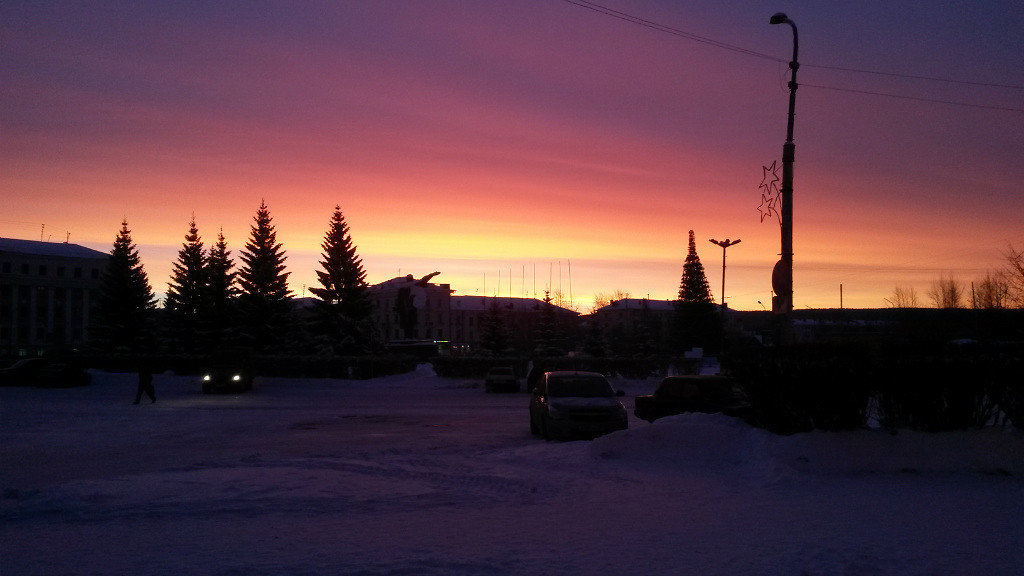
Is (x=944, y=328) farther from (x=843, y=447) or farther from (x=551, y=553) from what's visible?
(x=551, y=553)

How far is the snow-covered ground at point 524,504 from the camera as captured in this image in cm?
738

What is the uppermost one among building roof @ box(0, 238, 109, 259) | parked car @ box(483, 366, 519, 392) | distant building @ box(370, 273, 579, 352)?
building roof @ box(0, 238, 109, 259)

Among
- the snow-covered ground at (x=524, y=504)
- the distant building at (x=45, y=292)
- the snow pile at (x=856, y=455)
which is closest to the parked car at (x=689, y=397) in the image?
the snow-covered ground at (x=524, y=504)

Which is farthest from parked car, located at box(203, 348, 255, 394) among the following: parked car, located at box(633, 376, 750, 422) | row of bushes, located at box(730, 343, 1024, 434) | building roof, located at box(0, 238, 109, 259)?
building roof, located at box(0, 238, 109, 259)

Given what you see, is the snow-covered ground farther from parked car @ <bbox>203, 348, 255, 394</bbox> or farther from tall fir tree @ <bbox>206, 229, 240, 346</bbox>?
tall fir tree @ <bbox>206, 229, 240, 346</bbox>

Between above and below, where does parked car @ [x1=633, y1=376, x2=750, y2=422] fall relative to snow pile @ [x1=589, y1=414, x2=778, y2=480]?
above

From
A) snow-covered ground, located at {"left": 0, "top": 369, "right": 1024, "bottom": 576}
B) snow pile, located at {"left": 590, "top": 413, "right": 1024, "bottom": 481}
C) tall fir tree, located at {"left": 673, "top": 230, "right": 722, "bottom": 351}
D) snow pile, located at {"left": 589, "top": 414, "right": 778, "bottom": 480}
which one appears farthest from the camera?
tall fir tree, located at {"left": 673, "top": 230, "right": 722, "bottom": 351}

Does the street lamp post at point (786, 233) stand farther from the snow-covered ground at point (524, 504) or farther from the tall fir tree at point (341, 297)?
the tall fir tree at point (341, 297)

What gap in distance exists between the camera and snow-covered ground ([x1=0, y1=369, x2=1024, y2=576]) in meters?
7.38

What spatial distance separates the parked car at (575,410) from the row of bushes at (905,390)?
4.97 m

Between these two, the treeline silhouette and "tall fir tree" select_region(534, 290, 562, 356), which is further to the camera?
"tall fir tree" select_region(534, 290, 562, 356)

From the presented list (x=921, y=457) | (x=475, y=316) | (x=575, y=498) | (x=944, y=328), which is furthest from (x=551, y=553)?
(x=475, y=316)

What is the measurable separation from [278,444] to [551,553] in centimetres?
1127

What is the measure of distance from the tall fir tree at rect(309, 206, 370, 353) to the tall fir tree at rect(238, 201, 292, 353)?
122 inches
